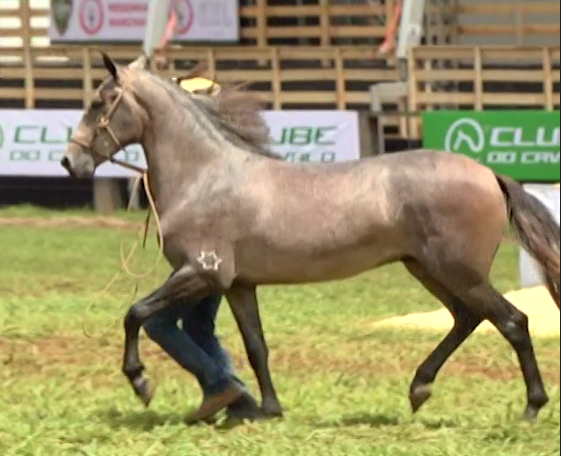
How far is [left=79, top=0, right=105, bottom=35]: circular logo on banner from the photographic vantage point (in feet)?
95.9

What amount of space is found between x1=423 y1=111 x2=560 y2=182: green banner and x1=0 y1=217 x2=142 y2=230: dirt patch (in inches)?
148

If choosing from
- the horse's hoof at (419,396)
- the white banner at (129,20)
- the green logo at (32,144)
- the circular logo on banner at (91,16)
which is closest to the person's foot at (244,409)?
the horse's hoof at (419,396)

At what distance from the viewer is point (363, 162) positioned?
371 inches

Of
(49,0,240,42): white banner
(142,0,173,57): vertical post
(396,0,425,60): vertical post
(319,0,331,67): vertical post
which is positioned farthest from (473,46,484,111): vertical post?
(49,0,240,42): white banner

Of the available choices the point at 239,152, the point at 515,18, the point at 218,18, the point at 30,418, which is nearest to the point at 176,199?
the point at 239,152

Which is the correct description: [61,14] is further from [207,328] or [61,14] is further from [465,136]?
[207,328]

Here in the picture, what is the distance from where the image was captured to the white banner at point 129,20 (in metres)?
28.8

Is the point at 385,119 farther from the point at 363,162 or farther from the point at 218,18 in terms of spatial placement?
the point at 363,162

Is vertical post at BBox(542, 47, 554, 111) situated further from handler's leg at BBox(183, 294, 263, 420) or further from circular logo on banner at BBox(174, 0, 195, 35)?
handler's leg at BBox(183, 294, 263, 420)

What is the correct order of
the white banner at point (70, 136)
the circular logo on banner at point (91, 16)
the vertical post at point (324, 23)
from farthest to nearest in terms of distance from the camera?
1. the circular logo on banner at point (91, 16)
2. the vertical post at point (324, 23)
3. the white banner at point (70, 136)

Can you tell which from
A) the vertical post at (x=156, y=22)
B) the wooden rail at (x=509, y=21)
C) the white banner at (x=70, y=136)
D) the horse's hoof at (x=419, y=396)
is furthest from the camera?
the wooden rail at (x=509, y=21)

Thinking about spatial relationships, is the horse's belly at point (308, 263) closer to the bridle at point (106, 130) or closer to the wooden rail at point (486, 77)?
the bridle at point (106, 130)

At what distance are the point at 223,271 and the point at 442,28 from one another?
1826cm

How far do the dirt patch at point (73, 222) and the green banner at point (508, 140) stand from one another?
3.77 metres
